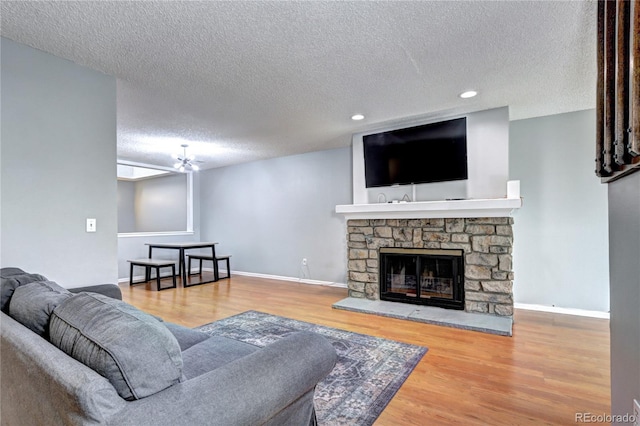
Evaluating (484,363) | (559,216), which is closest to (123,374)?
(484,363)

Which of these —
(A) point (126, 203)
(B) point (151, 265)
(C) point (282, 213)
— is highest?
(A) point (126, 203)

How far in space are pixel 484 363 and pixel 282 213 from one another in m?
4.23

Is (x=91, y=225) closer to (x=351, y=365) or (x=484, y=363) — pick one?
(x=351, y=365)

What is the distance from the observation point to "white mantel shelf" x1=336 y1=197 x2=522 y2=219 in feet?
11.0

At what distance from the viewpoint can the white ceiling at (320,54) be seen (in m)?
1.86

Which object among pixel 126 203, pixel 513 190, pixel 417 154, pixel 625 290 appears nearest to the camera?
pixel 625 290

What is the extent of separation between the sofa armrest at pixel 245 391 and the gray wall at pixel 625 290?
1.13m

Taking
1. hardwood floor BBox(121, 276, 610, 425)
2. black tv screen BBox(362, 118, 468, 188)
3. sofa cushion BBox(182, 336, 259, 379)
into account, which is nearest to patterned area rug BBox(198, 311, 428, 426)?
hardwood floor BBox(121, 276, 610, 425)

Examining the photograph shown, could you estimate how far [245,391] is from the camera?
3.22 feet

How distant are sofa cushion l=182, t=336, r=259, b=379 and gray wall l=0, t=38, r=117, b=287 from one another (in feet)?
4.74

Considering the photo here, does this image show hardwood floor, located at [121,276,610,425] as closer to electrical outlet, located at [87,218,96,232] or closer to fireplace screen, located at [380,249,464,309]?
fireplace screen, located at [380,249,464,309]

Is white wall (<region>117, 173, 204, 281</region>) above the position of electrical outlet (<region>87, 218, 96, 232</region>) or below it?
below

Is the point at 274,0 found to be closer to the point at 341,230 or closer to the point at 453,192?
the point at 453,192

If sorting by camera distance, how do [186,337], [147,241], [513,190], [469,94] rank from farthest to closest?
[147,241], [513,190], [469,94], [186,337]
